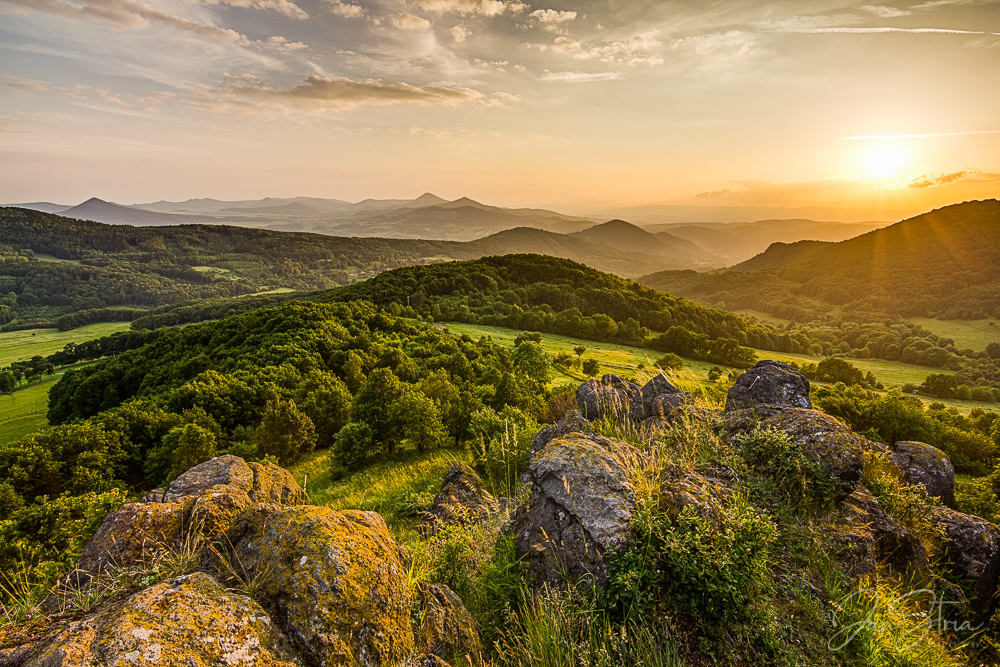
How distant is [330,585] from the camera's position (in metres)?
4.37

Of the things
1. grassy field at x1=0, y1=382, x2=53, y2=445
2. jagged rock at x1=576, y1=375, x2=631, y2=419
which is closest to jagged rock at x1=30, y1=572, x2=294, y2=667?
jagged rock at x1=576, y1=375, x2=631, y2=419

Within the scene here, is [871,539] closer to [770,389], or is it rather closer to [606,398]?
→ [770,389]

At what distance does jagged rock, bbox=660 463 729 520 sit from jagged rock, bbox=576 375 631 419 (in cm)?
416

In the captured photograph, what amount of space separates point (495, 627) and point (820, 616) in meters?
4.23

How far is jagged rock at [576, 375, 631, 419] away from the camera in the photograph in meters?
12.2

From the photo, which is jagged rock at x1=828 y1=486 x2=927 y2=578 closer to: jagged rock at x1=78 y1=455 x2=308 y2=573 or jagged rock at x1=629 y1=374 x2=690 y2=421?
jagged rock at x1=629 y1=374 x2=690 y2=421

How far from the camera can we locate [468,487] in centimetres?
1316

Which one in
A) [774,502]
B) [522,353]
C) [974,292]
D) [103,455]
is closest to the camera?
[774,502]

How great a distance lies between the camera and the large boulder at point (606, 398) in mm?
12383

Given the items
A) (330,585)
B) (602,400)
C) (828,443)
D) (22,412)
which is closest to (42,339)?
(22,412)

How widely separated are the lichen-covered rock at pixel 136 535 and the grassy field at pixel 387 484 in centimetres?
788

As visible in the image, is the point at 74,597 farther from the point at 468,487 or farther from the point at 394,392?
the point at 394,392

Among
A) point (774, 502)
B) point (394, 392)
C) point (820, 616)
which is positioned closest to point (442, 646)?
point (820, 616)

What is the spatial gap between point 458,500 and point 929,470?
13.2 meters
